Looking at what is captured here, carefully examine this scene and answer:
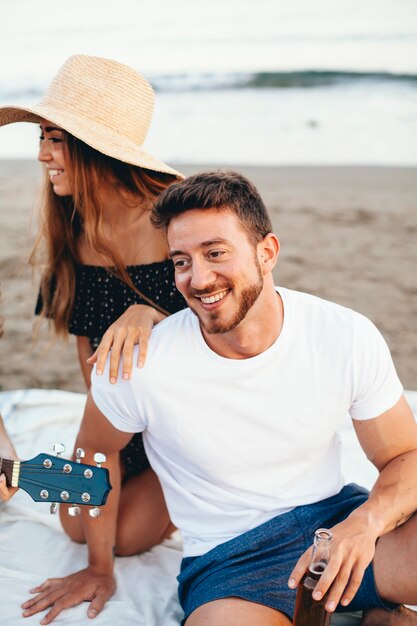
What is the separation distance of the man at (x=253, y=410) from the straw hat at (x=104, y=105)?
714 mm

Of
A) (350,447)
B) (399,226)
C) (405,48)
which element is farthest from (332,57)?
(350,447)

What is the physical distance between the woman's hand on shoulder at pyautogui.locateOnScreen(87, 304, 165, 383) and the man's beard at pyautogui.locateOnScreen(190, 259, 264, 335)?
0.75 feet

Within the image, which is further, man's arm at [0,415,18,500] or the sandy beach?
the sandy beach

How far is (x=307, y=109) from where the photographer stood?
13828 mm

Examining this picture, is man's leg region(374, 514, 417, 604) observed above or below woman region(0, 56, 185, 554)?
below

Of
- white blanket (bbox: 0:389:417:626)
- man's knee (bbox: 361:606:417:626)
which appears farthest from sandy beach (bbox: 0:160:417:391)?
man's knee (bbox: 361:606:417:626)

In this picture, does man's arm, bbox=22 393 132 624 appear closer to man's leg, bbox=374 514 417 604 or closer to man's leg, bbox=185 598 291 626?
man's leg, bbox=185 598 291 626

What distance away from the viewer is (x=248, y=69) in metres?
16.3

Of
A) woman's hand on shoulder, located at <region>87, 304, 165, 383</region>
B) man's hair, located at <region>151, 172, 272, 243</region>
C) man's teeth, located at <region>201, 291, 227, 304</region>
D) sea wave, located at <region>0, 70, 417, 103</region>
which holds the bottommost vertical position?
sea wave, located at <region>0, 70, 417, 103</region>

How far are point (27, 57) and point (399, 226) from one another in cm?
1122

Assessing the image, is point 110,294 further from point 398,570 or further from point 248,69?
point 248,69

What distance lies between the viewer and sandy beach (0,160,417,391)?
19.1 ft

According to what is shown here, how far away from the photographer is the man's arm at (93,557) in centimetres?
259


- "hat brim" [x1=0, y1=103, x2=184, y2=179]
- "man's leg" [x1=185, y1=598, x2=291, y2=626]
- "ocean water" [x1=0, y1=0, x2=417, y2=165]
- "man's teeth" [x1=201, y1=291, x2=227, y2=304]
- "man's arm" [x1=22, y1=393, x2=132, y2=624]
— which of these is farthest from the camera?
"ocean water" [x1=0, y1=0, x2=417, y2=165]
